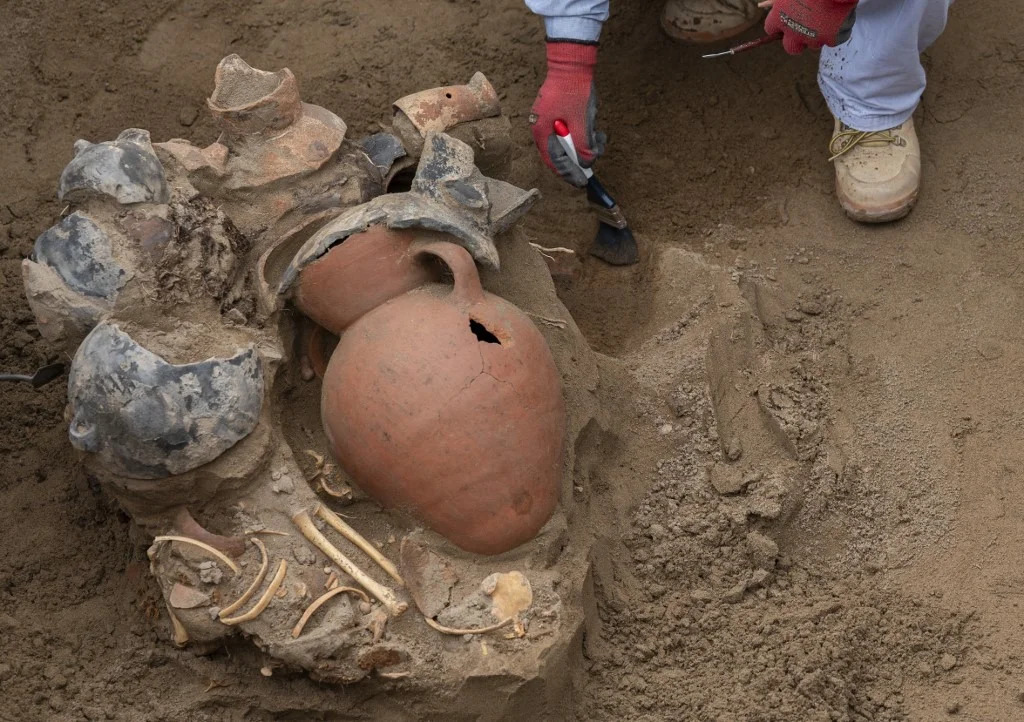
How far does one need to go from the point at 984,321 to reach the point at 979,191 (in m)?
0.57

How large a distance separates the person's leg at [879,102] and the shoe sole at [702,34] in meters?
0.39

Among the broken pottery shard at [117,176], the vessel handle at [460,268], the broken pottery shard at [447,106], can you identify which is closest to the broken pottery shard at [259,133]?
the broken pottery shard at [117,176]

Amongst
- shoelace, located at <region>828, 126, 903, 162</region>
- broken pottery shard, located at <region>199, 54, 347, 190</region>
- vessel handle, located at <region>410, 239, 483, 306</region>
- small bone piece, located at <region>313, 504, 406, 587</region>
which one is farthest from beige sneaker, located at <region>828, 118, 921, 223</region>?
small bone piece, located at <region>313, 504, 406, 587</region>

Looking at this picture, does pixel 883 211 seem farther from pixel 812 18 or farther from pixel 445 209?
pixel 445 209

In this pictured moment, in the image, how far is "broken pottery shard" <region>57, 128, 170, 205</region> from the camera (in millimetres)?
2838

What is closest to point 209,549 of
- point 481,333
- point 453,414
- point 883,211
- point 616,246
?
point 453,414

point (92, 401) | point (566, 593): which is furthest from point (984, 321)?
point (92, 401)

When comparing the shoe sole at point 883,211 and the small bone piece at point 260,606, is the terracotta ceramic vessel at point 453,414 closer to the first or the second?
the small bone piece at point 260,606

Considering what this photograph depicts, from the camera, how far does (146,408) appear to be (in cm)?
264

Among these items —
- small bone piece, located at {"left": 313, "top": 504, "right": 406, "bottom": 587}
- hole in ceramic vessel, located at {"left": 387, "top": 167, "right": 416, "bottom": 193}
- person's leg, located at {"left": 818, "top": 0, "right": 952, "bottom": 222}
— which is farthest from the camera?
person's leg, located at {"left": 818, "top": 0, "right": 952, "bottom": 222}

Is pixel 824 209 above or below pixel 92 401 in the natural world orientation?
below

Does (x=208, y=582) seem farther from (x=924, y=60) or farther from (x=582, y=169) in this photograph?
(x=924, y=60)

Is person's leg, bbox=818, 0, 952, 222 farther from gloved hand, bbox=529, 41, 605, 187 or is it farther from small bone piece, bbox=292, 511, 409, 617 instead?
small bone piece, bbox=292, 511, 409, 617

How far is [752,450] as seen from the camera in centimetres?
322
